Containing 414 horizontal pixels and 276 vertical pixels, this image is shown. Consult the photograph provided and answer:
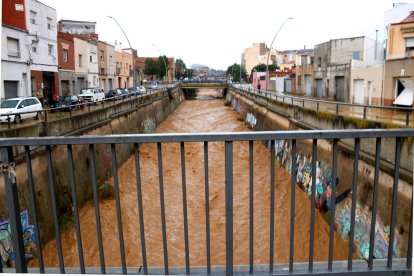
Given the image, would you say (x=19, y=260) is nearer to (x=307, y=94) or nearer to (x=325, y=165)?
(x=325, y=165)

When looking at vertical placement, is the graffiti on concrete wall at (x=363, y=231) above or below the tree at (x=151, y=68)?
below

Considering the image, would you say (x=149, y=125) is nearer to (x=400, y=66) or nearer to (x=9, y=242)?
(x=400, y=66)

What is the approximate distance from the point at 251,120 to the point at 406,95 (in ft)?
43.8

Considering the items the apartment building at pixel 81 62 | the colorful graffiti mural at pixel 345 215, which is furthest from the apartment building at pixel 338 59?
the apartment building at pixel 81 62

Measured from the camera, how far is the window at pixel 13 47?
75.4 ft

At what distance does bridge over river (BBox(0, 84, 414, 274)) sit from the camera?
8.13 ft

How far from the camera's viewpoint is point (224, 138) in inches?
93.0

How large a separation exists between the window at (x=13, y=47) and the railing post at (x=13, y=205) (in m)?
23.8

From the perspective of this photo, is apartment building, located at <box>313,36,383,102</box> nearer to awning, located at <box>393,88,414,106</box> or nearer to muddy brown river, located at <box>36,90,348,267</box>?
awning, located at <box>393,88,414,106</box>

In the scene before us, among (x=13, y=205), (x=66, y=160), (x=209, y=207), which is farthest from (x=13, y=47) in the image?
(x=13, y=205)

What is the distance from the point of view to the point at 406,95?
2081cm

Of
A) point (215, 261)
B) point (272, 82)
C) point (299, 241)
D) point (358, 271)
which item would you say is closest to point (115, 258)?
point (215, 261)

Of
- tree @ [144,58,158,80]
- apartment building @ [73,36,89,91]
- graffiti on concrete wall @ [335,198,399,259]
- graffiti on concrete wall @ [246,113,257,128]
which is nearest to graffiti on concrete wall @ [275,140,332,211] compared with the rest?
graffiti on concrete wall @ [335,198,399,259]

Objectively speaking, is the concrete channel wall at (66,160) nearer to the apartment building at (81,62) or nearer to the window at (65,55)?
the window at (65,55)
